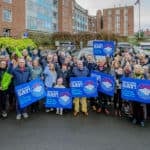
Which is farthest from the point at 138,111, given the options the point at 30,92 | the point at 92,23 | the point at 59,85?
the point at 92,23

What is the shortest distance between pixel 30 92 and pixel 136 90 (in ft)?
9.99

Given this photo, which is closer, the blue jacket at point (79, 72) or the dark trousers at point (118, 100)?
the dark trousers at point (118, 100)

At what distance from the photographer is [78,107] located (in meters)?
11.0

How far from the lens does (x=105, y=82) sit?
436 inches

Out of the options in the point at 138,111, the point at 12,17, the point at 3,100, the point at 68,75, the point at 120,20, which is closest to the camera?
the point at 138,111

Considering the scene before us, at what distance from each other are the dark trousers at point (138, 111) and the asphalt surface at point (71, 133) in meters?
0.27

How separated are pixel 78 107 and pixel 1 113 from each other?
2342 millimetres

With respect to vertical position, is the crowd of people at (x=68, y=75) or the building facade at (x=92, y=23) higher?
the building facade at (x=92, y=23)

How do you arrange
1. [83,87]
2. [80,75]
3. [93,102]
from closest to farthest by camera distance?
[83,87] < [80,75] < [93,102]

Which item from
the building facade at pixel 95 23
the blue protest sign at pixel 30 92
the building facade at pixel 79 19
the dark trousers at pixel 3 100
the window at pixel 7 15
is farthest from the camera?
the building facade at pixel 95 23

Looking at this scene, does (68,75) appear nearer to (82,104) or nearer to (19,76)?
(82,104)

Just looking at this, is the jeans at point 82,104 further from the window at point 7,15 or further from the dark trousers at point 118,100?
the window at point 7,15

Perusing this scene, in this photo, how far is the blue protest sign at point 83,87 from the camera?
10992 millimetres

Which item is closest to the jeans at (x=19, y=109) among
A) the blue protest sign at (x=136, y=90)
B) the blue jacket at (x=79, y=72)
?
the blue jacket at (x=79, y=72)
